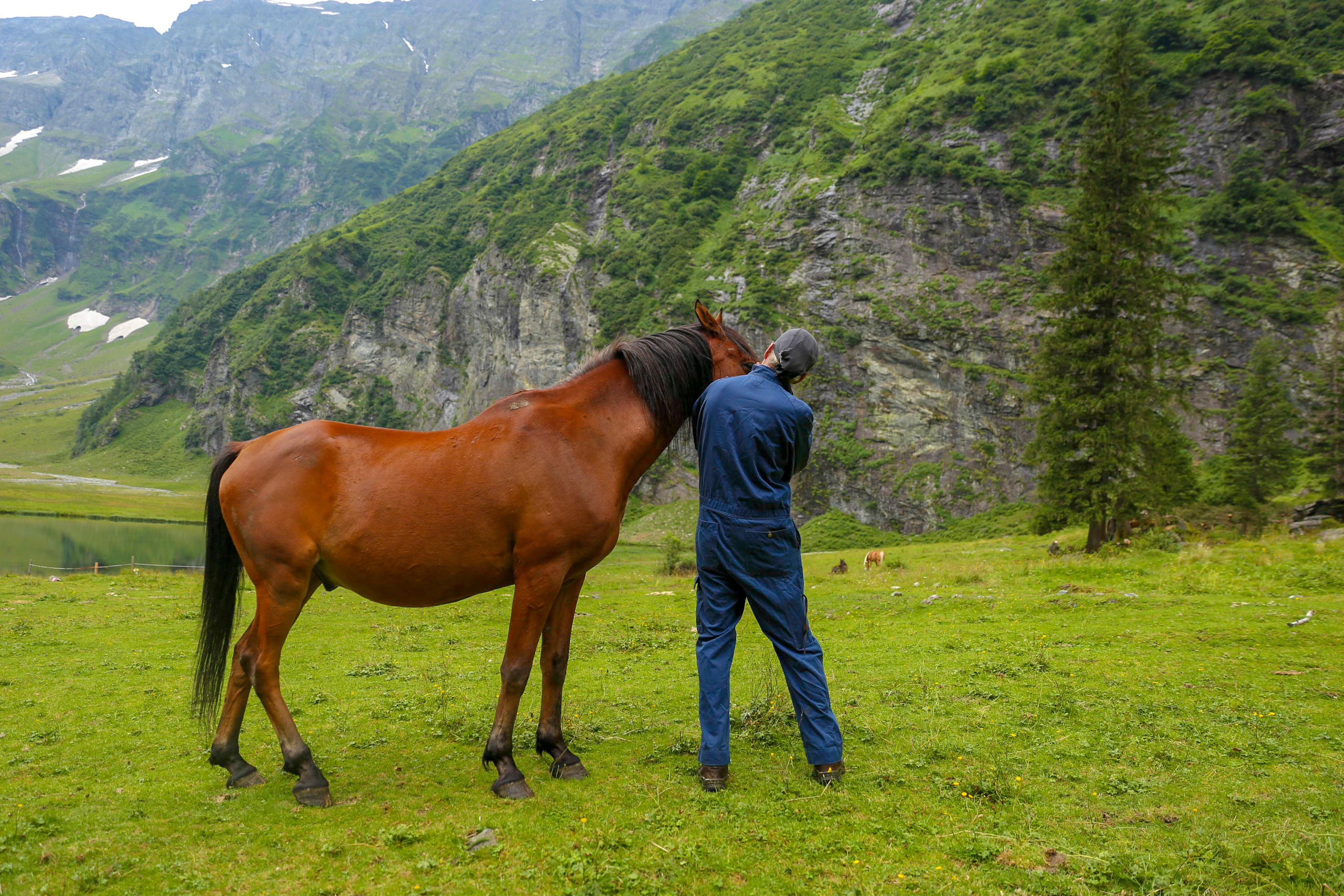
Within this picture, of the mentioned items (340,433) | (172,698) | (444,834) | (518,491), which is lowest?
(172,698)

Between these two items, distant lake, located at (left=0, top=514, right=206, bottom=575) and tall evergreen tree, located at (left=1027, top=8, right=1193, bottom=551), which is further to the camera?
distant lake, located at (left=0, top=514, right=206, bottom=575)

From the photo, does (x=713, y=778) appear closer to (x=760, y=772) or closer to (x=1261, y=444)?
(x=760, y=772)

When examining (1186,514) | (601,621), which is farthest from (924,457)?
(601,621)

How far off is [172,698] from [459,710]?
11.6 ft

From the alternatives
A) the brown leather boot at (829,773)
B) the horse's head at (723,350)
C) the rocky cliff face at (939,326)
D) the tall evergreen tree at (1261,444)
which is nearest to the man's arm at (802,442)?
the horse's head at (723,350)

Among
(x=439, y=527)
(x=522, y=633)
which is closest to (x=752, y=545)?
(x=522, y=633)

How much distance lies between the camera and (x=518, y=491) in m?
4.99

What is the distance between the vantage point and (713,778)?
4.53 meters

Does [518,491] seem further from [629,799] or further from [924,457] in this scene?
[924,457]

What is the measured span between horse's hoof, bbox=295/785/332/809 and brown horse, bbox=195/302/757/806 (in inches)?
1.3

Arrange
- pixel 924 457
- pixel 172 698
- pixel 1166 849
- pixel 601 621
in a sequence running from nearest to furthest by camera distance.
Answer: pixel 1166 849 < pixel 172 698 < pixel 601 621 < pixel 924 457

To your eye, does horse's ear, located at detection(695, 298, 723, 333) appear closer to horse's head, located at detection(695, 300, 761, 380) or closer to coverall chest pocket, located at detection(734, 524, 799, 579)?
horse's head, located at detection(695, 300, 761, 380)

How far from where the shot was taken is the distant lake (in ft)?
120

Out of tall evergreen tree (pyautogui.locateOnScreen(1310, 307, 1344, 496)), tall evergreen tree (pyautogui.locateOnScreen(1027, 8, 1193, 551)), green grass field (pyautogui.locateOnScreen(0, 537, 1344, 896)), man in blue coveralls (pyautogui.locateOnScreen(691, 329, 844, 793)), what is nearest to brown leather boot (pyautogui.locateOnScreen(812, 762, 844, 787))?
man in blue coveralls (pyautogui.locateOnScreen(691, 329, 844, 793))
